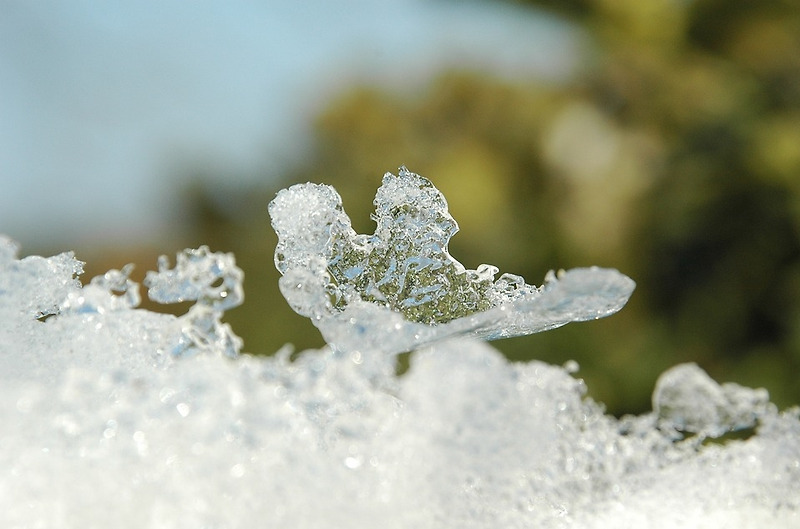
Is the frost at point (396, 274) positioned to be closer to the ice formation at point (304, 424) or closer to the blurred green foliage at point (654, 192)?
the ice formation at point (304, 424)

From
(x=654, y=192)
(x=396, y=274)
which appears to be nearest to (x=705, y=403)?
(x=396, y=274)

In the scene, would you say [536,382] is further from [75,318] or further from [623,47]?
[623,47]

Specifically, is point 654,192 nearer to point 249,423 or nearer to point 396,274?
point 396,274

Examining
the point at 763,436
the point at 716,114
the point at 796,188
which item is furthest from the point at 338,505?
the point at 716,114

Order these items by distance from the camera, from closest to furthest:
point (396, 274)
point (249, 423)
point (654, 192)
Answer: point (249, 423), point (396, 274), point (654, 192)

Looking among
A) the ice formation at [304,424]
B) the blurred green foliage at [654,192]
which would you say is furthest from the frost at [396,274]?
the blurred green foliage at [654,192]

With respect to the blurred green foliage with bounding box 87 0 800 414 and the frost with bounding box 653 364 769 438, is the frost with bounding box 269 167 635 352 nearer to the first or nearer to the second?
the frost with bounding box 653 364 769 438
